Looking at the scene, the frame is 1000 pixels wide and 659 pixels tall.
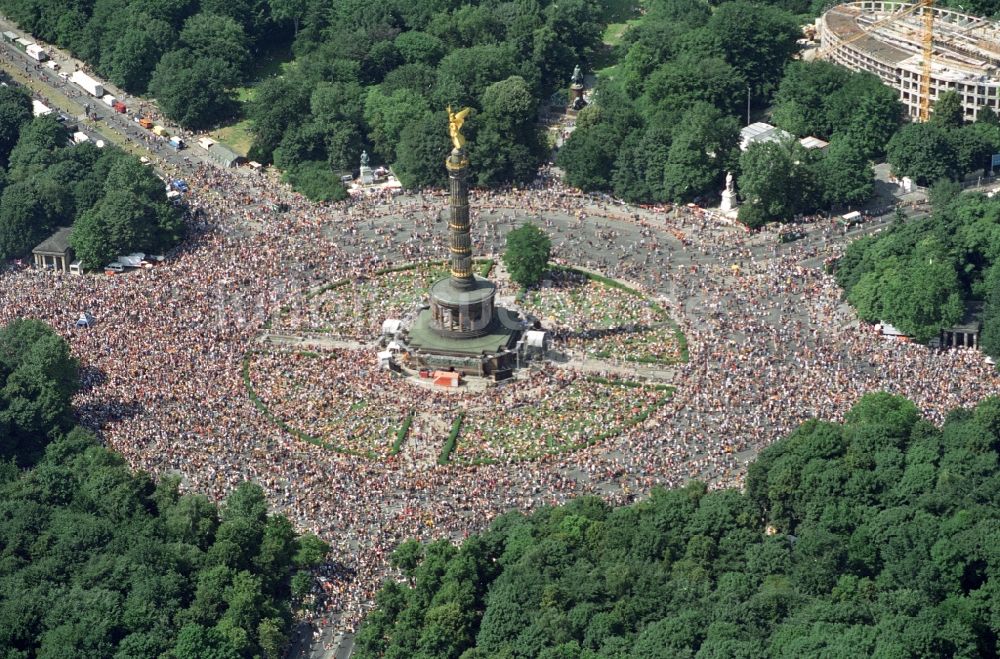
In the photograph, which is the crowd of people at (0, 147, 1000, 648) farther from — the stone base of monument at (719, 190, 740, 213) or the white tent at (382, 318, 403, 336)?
the white tent at (382, 318, 403, 336)

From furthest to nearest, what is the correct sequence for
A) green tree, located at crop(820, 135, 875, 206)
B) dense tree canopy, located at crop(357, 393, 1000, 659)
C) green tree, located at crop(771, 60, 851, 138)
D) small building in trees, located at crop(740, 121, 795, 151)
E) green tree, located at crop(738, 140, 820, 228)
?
green tree, located at crop(771, 60, 851, 138) → small building in trees, located at crop(740, 121, 795, 151) → green tree, located at crop(820, 135, 875, 206) → green tree, located at crop(738, 140, 820, 228) → dense tree canopy, located at crop(357, 393, 1000, 659)

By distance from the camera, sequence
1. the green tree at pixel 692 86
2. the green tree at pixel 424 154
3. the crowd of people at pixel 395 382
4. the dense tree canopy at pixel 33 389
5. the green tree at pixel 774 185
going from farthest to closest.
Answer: the green tree at pixel 692 86 < the green tree at pixel 424 154 < the green tree at pixel 774 185 < the dense tree canopy at pixel 33 389 < the crowd of people at pixel 395 382

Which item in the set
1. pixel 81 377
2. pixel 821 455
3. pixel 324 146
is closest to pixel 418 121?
pixel 324 146

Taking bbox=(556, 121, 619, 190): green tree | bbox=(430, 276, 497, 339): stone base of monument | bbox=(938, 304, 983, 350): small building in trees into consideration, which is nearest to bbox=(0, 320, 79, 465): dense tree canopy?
bbox=(430, 276, 497, 339): stone base of monument

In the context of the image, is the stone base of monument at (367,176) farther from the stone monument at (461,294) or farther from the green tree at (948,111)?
the green tree at (948,111)

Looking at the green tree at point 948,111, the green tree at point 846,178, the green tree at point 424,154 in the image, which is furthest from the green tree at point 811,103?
the green tree at point 424,154

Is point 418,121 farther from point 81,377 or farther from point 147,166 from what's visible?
point 81,377
